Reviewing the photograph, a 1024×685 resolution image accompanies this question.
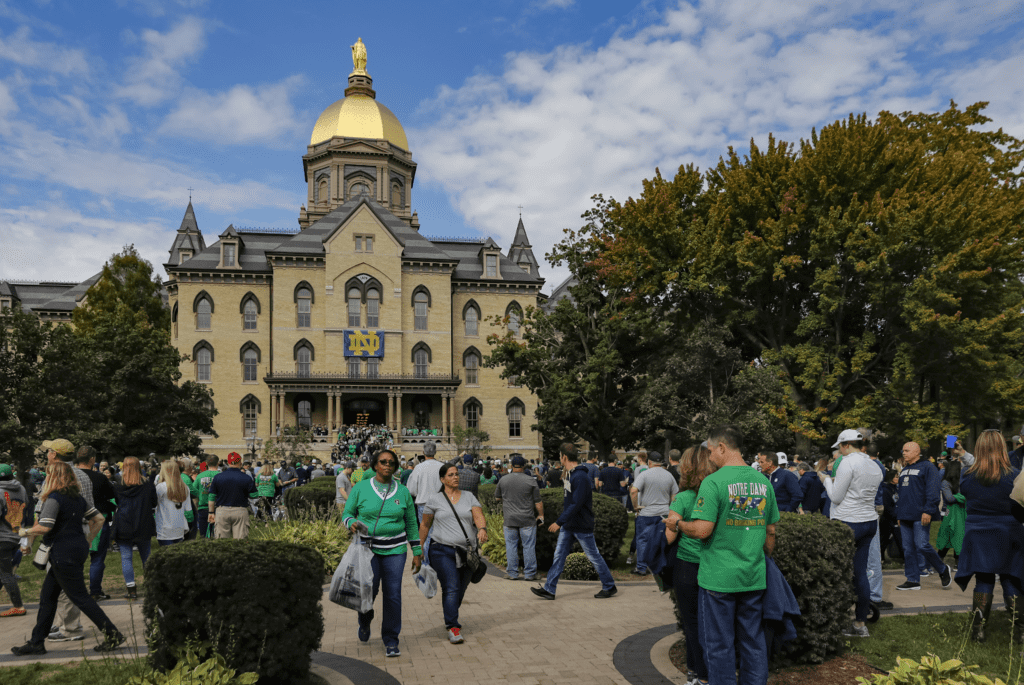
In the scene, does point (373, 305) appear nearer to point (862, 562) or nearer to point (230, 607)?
point (862, 562)

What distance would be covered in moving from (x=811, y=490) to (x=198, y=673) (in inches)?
351

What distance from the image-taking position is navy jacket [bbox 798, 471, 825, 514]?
1101 centimetres

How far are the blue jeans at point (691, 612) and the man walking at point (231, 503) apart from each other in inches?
315

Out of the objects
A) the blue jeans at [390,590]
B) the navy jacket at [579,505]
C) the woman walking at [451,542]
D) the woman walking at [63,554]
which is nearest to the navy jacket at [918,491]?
the navy jacket at [579,505]

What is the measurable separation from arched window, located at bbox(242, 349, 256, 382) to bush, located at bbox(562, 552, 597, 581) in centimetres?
4213

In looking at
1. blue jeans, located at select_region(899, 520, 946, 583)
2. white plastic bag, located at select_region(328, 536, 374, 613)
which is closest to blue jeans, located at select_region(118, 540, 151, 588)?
white plastic bag, located at select_region(328, 536, 374, 613)

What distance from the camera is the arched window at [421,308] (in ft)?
166

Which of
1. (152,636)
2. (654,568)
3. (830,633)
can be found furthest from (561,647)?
(152,636)

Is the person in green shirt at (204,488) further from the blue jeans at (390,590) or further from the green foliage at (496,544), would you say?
the blue jeans at (390,590)

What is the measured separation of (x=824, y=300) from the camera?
1001 inches

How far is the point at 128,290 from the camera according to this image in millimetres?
46500

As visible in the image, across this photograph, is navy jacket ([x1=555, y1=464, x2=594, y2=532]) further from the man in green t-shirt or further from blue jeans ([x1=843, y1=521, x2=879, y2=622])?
the man in green t-shirt

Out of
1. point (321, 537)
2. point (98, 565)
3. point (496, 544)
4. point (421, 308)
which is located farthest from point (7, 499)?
point (421, 308)

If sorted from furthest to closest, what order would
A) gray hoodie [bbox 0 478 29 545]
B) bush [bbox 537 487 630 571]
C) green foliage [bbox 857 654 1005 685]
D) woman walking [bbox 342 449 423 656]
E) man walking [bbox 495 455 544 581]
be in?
1. bush [bbox 537 487 630 571]
2. man walking [bbox 495 455 544 581]
3. gray hoodie [bbox 0 478 29 545]
4. woman walking [bbox 342 449 423 656]
5. green foliage [bbox 857 654 1005 685]
